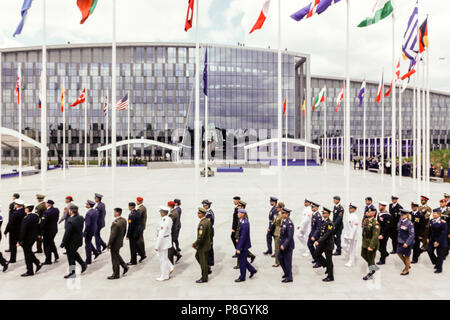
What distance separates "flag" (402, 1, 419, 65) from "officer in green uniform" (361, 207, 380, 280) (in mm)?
9705

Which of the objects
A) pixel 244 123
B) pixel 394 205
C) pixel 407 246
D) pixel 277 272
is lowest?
pixel 277 272

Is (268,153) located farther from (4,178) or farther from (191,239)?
(191,239)

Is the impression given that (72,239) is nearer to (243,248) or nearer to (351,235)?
(243,248)

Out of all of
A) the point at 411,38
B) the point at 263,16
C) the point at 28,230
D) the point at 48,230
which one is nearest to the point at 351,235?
the point at 263,16

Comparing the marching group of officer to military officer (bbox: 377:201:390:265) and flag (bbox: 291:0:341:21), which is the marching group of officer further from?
flag (bbox: 291:0:341:21)

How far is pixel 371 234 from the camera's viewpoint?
297 inches

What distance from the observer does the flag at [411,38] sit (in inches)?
543

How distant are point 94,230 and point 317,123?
90.0 metres

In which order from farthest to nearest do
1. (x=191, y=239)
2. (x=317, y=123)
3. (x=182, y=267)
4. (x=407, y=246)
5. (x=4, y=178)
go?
(x=317, y=123)
(x=4, y=178)
(x=191, y=239)
(x=182, y=267)
(x=407, y=246)

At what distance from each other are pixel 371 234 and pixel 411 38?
10497mm


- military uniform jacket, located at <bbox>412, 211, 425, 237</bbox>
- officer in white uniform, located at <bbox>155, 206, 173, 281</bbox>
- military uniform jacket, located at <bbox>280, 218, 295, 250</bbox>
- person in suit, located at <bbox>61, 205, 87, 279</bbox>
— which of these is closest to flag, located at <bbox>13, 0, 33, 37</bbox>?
person in suit, located at <bbox>61, 205, 87, 279</bbox>
